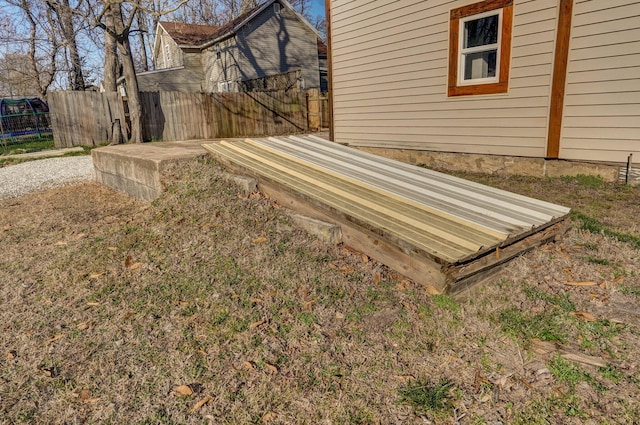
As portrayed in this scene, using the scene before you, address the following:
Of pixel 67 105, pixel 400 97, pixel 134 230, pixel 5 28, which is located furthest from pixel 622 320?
pixel 5 28

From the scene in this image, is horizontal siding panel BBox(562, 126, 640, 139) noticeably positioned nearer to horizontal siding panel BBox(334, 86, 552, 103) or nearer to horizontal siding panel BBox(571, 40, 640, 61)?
horizontal siding panel BBox(334, 86, 552, 103)

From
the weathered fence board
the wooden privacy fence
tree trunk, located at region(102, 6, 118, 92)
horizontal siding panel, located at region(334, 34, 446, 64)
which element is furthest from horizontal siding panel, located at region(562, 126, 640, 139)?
tree trunk, located at region(102, 6, 118, 92)

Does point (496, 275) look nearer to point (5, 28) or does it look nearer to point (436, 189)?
point (436, 189)

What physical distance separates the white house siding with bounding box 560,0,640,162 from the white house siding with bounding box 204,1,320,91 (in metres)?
19.1

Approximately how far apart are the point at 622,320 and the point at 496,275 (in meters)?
0.79

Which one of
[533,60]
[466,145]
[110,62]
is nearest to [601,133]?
[533,60]

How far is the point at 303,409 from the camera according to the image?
1.91 meters

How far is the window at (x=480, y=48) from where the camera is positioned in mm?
6094

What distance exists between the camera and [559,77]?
18.1 ft

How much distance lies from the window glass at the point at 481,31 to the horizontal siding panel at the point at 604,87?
151 centimetres

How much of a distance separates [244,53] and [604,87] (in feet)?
65.0

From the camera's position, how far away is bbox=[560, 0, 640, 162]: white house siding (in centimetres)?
491

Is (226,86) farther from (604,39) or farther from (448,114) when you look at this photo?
(604,39)

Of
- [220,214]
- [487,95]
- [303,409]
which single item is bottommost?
[303,409]
